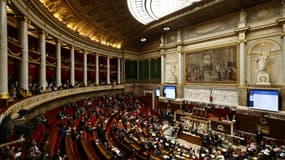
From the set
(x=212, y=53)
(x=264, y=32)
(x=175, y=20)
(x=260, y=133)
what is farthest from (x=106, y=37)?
(x=260, y=133)

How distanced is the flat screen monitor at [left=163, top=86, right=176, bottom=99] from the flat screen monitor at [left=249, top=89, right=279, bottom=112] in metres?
7.62

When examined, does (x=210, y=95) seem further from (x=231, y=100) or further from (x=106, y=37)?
(x=106, y=37)

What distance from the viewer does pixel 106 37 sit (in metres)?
21.1

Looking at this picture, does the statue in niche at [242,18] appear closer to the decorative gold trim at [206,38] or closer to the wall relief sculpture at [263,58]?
the decorative gold trim at [206,38]

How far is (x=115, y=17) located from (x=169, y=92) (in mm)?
9779

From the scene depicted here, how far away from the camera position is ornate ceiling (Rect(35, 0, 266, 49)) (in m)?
12.5

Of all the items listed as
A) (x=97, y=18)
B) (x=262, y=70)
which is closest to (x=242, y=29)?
(x=262, y=70)

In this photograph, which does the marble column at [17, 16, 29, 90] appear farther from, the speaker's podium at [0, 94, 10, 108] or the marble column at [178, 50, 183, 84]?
the marble column at [178, 50, 183, 84]

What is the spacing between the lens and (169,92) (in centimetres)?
1925

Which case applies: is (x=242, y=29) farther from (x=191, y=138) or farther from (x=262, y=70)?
(x=191, y=138)

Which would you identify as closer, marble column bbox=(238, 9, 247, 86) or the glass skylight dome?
marble column bbox=(238, 9, 247, 86)

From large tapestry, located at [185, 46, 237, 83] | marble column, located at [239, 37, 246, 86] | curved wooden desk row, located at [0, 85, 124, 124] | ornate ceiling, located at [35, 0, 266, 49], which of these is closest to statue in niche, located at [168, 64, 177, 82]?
large tapestry, located at [185, 46, 237, 83]

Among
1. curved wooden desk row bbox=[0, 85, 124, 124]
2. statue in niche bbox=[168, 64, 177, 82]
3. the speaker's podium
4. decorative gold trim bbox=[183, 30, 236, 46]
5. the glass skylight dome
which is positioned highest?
the glass skylight dome

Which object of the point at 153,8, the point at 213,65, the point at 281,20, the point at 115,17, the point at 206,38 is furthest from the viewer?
the point at 153,8
